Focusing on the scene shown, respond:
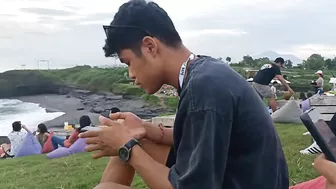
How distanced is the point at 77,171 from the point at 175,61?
463 centimetres

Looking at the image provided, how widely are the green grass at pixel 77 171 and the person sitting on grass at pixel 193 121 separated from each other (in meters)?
2.42

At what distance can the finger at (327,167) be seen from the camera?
180cm

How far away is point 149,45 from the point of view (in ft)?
6.74

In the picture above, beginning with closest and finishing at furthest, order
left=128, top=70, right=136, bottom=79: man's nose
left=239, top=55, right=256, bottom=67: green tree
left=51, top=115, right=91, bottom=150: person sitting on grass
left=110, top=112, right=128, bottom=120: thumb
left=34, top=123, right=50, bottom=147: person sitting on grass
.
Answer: left=128, top=70, right=136, bottom=79: man's nose < left=110, top=112, right=128, bottom=120: thumb < left=51, top=115, right=91, bottom=150: person sitting on grass < left=34, top=123, right=50, bottom=147: person sitting on grass < left=239, top=55, right=256, bottom=67: green tree

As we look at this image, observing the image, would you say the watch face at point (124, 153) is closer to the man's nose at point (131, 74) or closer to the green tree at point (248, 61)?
the man's nose at point (131, 74)

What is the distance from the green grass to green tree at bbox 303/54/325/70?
3693cm

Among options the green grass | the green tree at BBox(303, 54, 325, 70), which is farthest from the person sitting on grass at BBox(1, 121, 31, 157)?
the green tree at BBox(303, 54, 325, 70)

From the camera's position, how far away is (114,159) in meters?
2.48

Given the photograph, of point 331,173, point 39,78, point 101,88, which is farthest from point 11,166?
point 39,78

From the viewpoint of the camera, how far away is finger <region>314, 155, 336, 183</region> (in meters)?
1.80

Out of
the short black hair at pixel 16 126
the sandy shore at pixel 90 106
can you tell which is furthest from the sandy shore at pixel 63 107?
the short black hair at pixel 16 126

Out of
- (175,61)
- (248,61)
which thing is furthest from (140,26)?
(248,61)

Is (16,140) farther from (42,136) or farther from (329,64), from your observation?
(329,64)

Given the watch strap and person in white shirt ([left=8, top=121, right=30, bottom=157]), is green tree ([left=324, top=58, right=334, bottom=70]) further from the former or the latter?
the watch strap
